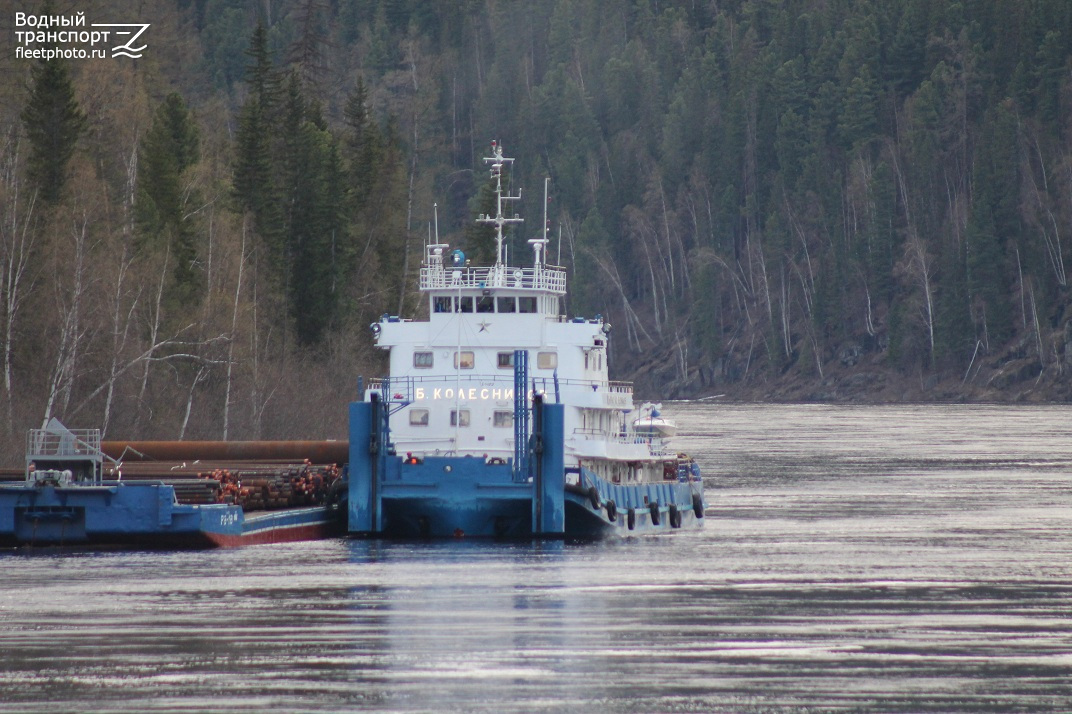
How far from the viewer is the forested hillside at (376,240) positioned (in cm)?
6725

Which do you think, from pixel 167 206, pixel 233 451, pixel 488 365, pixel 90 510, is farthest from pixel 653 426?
pixel 167 206

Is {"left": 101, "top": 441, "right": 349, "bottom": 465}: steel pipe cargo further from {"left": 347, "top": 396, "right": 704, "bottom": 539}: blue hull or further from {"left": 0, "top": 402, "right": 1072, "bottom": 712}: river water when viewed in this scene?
{"left": 347, "top": 396, "right": 704, "bottom": 539}: blue hull

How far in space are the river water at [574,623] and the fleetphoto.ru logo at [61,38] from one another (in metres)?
39.1

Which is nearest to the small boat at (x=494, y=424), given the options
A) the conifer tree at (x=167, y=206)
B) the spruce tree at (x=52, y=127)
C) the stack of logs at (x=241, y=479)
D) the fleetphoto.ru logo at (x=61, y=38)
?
the stack of logs at (x=241, y=479)

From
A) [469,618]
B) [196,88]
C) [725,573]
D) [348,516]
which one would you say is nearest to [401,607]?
[469,618]

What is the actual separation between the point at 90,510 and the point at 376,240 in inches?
2516

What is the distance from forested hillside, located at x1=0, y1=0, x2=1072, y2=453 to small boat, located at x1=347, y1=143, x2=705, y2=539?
1635cm

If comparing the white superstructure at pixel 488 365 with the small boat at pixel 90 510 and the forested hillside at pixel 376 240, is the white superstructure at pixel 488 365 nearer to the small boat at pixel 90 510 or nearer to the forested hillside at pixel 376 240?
the small boat at pixel 90 510

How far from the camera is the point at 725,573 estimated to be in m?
41.7

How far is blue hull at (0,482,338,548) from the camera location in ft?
139

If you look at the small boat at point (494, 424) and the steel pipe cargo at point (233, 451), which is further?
the steel pipe cargo at point (233, 451)

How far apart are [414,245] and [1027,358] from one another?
71154 mm

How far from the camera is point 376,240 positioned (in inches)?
4158

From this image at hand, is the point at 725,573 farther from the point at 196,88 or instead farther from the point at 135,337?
the point at 196,88
